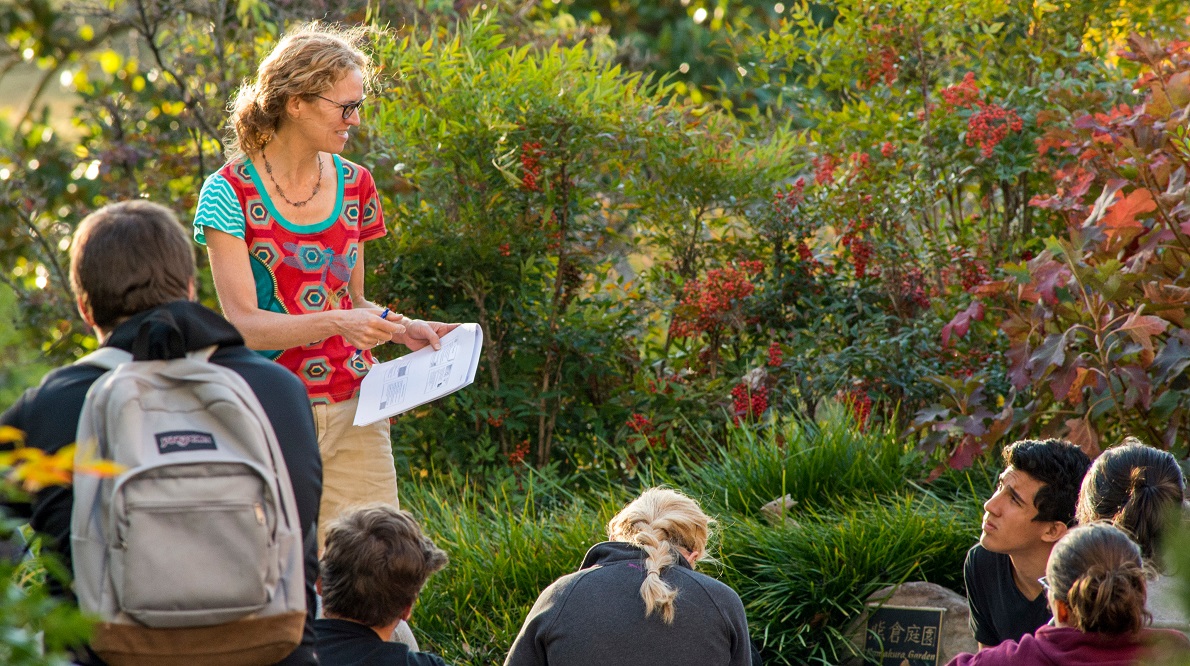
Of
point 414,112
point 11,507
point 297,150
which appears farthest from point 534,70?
point 11,507

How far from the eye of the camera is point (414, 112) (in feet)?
17.7

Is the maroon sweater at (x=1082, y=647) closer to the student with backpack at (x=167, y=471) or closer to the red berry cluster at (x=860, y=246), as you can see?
the student with backpack at (x=167, y=471)

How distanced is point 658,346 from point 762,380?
0.85 meters

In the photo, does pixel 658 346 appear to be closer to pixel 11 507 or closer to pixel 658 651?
pixel 658 651

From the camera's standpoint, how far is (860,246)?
5574 mm

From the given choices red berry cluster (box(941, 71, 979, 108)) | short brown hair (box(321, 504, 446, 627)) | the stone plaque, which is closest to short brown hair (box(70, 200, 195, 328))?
short brown hair (box(321, 504, 446, 627))

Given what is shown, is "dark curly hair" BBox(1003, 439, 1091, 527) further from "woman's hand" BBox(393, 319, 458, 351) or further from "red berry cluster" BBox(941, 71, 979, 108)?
"red berry cluster" BBox(941, 71, 979, 108)

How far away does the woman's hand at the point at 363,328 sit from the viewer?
3.23 m

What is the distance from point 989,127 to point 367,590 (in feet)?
12.4

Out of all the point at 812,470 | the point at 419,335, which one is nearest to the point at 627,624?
the point at 419,335

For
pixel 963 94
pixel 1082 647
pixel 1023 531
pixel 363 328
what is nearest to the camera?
pixel 1082 647

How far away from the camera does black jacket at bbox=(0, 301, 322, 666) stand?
6.87 ft

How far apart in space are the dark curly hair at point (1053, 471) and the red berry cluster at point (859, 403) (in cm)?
158

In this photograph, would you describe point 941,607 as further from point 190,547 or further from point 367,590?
point 190,547
